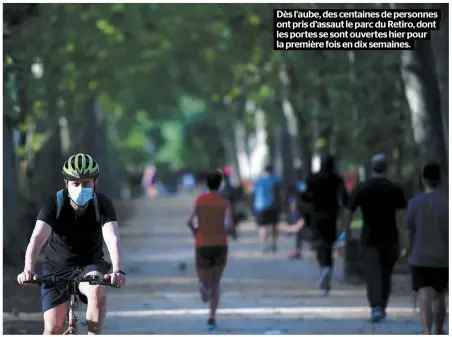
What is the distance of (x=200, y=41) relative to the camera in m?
47.5

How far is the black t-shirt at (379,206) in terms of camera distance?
1572cm

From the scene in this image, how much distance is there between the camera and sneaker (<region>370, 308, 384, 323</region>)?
16078 mm

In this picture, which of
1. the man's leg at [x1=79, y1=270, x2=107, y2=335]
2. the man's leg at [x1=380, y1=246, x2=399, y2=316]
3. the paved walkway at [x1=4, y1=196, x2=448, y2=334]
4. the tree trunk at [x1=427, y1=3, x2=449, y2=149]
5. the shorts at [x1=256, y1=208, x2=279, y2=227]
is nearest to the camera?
the man's leg at [x1=79, y1=270, x2=107, y2=335]

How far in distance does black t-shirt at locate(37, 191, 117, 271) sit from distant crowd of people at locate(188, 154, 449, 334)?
14.6ft

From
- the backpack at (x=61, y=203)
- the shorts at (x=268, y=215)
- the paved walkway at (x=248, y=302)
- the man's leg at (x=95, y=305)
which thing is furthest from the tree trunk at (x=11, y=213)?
the man's leg at (x=95, y=305)

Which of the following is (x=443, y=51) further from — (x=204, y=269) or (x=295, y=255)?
(x=295, y=255)

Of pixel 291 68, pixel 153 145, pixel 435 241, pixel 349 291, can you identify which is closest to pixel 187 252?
pixel 291 68

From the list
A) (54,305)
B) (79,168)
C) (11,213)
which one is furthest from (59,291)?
(11,213)

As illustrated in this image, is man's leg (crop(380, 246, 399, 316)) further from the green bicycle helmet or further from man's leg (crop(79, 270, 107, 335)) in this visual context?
man's leg (crop(79, 270, 107, 335))

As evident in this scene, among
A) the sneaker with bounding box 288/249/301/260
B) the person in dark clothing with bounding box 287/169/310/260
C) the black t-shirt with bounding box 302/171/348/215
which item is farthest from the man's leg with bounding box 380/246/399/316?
the sneaker with bounding box 288/249/301/260

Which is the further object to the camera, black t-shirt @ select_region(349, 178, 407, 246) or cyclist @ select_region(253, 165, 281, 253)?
cyclist @ select_region(253, 165, 281, 253)

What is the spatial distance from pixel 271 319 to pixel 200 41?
3149 cm

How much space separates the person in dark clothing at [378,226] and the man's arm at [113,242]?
6.64 meters

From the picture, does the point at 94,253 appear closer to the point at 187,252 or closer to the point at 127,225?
the point at 187,252
